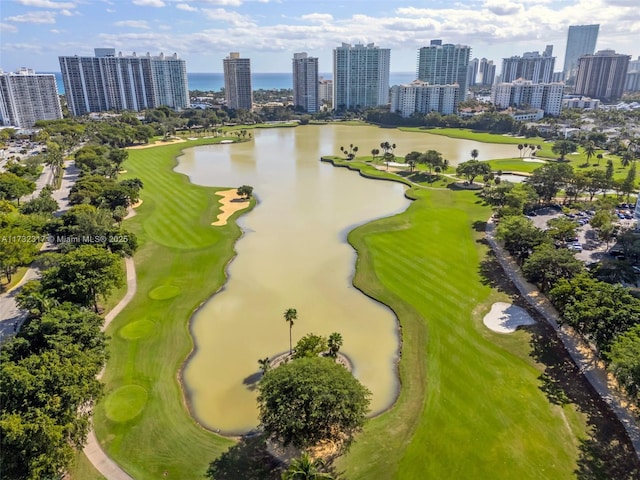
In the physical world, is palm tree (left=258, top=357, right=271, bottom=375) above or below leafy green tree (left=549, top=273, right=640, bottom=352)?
below

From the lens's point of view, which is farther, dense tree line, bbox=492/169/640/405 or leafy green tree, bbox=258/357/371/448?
dense tree line, bbox=492/169/640/405

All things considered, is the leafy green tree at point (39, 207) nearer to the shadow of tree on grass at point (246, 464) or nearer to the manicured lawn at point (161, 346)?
the manicured lawn at point (161, 346)

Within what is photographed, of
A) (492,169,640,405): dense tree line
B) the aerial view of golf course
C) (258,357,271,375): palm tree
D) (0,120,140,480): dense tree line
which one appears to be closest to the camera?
(0,120,140,480): dense tree line

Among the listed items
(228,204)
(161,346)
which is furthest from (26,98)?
(161,346)

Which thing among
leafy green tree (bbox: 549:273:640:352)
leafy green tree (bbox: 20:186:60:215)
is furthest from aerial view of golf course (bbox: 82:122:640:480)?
leafy green tree (bbox: 20:186:60:215)

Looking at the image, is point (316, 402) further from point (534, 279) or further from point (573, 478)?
point (534, 279)

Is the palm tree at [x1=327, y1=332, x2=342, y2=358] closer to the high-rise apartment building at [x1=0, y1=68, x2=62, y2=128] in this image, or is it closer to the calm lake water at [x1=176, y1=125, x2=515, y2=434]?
the calm lake water at [x1=176, y1=125, x2=515, y2=434]
